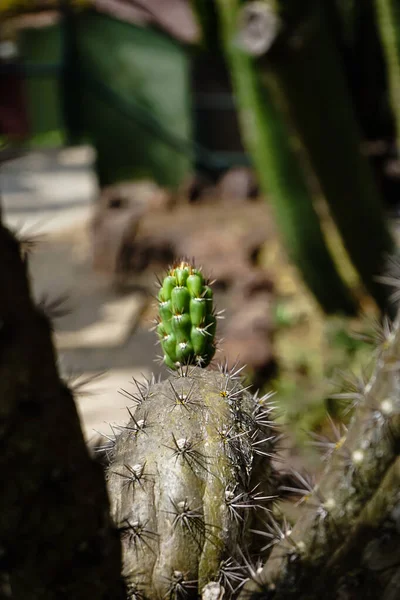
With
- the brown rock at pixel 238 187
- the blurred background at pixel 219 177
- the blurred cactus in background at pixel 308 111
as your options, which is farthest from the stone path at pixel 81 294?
the brown rock at pixel 238 187

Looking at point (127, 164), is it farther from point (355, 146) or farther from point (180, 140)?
point (355, 146)

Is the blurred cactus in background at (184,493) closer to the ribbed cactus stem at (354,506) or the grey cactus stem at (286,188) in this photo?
the ribbed cactus stem at (354,506)

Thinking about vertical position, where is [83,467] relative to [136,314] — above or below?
above

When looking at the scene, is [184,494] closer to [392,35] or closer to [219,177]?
[392,35]

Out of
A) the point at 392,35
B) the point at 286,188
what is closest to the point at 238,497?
the point at 392,35

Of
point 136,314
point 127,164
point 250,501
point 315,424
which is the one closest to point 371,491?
point 250,501
